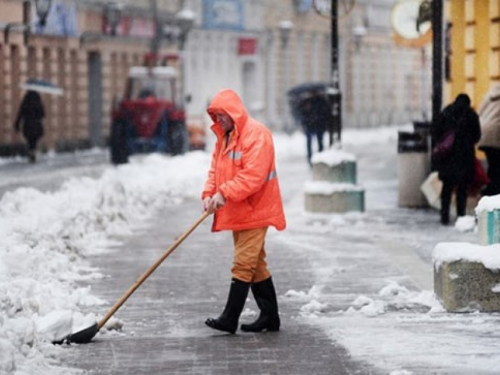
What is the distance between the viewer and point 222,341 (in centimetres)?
1019

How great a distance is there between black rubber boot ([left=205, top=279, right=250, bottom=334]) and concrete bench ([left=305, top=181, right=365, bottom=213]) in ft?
31.9

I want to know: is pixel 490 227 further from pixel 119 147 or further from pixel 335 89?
pixel 119 147

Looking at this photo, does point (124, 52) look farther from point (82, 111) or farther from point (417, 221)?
point (417, 221)

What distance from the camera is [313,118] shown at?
104 ft

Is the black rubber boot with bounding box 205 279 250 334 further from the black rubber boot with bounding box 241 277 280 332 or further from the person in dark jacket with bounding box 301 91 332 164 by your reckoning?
the person in dark jacket with bounding box 301 91 332 164

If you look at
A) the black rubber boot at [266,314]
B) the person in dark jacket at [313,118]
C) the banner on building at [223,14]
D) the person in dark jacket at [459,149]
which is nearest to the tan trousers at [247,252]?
the black rubber boot at [266,314]

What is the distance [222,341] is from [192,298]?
2138mm

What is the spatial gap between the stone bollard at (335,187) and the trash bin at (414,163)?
1091 millimetres

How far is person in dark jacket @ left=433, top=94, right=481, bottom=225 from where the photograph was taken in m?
17.6

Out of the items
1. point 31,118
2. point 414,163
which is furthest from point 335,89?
point 31,118

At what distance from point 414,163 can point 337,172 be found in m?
1.36

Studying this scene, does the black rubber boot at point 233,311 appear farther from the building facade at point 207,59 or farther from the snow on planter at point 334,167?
the building facade at point 207,59

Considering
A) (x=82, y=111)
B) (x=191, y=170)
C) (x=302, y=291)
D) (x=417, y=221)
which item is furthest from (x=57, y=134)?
(x=302, y=291)

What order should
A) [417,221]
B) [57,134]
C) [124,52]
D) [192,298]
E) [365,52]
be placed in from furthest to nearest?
[365,52], [124,52], [57,134], [417,221], [192,298]
